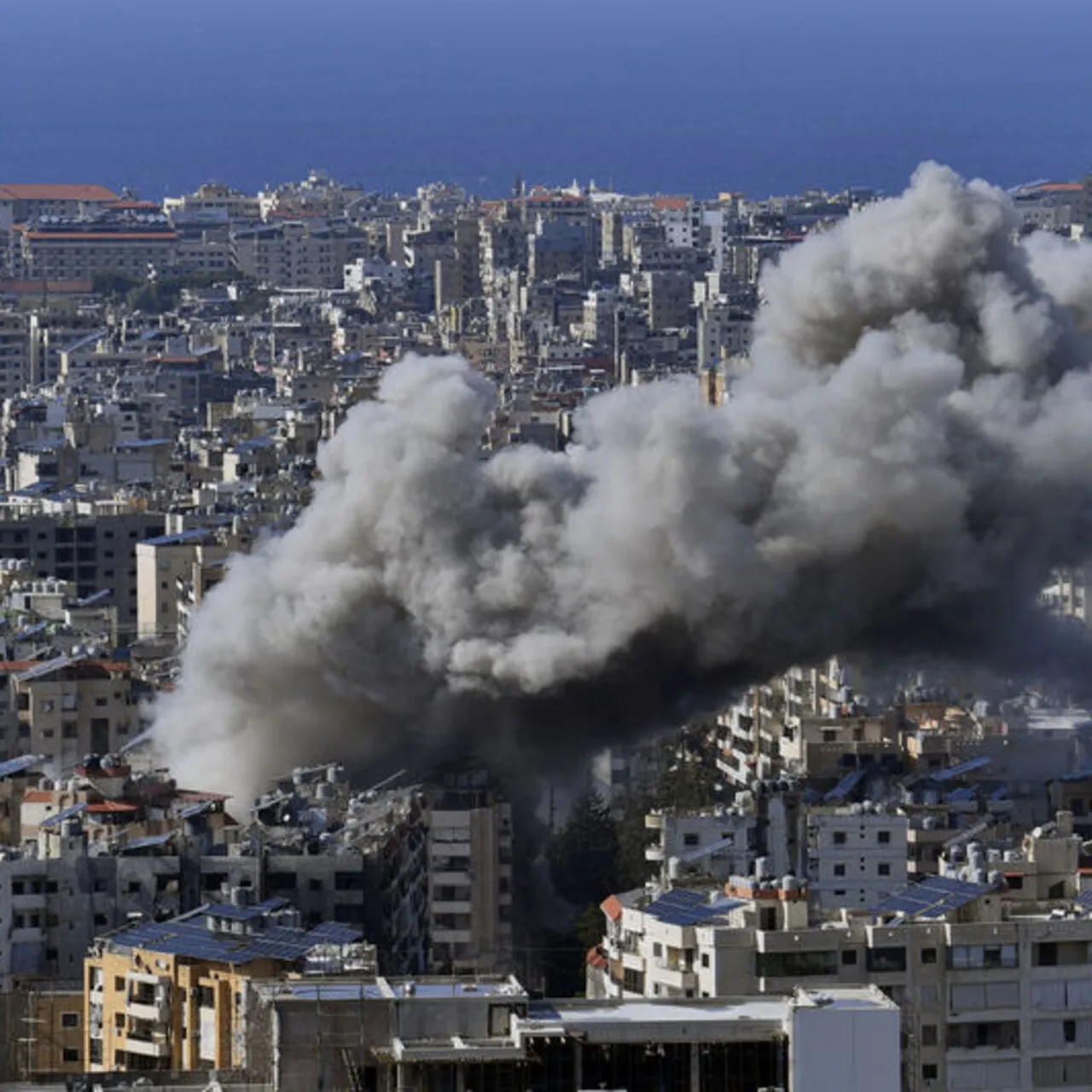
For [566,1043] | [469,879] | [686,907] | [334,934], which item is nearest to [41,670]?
[469,879]

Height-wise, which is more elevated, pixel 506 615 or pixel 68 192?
pixel 68 192

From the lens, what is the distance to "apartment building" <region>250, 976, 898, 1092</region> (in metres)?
19.2

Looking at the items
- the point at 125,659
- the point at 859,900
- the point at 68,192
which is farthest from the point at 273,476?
the point at 68,192

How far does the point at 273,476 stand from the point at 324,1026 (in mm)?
40523

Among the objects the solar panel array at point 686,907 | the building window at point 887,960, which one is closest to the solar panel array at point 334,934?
the solar panel array at point 686,907

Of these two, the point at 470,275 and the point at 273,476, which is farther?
the point at 470,275

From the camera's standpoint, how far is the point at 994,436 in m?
40.0

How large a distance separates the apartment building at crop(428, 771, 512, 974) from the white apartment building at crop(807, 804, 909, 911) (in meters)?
1.94

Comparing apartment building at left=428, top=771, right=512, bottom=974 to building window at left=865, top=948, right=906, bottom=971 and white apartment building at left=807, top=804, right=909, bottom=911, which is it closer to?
white apartment building at left=807, top=804, right=909, bottom=911

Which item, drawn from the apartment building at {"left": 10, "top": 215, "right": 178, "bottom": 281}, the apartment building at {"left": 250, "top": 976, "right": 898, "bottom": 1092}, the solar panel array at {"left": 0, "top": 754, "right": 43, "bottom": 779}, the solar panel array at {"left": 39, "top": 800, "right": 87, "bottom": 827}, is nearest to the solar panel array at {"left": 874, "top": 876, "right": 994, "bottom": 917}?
the apartment building at {"left": 250, "top": 976, "right": 898, "bottom": 1092}

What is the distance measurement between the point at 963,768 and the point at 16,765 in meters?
6.55

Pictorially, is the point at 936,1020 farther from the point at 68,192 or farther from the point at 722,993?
the point at 68,192

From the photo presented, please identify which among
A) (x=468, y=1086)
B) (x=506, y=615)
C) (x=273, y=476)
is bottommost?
(x=468, y=1086)

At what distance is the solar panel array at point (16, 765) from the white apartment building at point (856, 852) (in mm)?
6064
